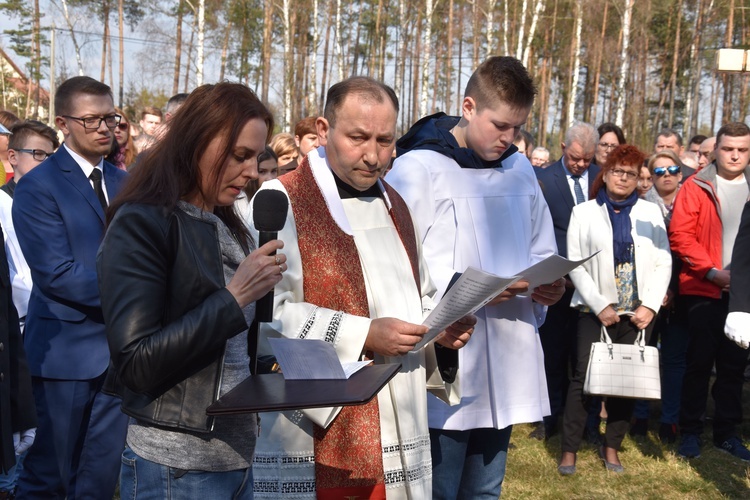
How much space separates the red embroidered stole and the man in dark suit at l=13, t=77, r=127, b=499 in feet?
4.66

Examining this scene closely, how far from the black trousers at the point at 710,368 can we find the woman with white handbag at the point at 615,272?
0.65 meters

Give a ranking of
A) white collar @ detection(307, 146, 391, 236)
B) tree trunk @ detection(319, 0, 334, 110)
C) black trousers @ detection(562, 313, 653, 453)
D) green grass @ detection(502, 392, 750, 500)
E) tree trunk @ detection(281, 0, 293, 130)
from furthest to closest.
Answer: tree trunk @ detection(319, 0, 334, 110)
tree trunk @ detection(281, 0, 293, 130)
black trousers @ detection(562, 313, 653, 453)
green grass @ detection(502, 392, 750, 500)
white collar @ detection(307, 146, 391, 236)

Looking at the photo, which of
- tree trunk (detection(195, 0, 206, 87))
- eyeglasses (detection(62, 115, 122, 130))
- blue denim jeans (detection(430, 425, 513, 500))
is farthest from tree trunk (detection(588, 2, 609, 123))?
blue denim jeans (detection(430, 425, 513, 500))

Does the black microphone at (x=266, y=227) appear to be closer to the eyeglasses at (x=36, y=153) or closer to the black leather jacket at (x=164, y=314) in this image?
the black leather jacket at (x=164, y=314)

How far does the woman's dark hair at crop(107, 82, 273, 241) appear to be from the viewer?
89.2 inches

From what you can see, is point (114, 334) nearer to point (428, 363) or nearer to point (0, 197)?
point (428, 363)

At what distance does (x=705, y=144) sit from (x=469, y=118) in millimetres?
7640

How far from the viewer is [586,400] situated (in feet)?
21.1

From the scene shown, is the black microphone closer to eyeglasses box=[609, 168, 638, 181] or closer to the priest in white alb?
the priest in white alb

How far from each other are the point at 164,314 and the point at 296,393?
40 centimetres

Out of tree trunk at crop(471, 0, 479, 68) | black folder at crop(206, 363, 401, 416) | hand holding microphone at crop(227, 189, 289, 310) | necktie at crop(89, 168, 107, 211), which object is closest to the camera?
black folder at crop(206, 363, 401, 416)

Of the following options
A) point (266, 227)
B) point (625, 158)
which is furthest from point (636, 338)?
point (266, 227)

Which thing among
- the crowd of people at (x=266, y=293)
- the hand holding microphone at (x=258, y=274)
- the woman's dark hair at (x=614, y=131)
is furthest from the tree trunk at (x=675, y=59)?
the hand holding microphone at (x=258, y=274)

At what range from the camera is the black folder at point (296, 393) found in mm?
2043
